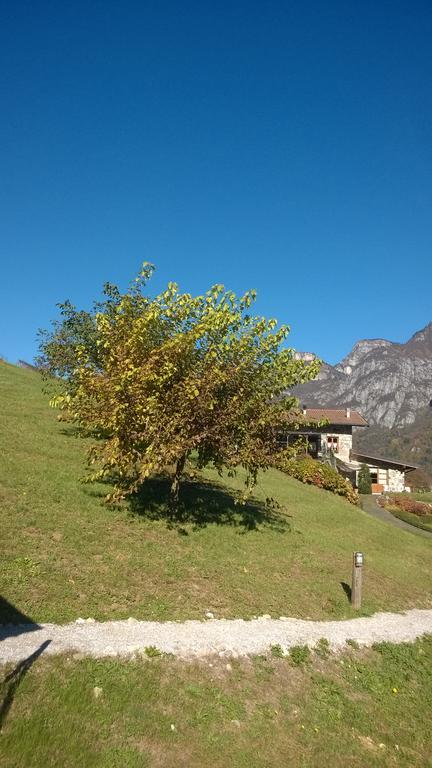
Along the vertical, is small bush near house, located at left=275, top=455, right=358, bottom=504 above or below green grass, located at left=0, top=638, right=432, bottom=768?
above

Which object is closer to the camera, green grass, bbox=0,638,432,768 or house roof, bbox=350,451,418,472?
green grass, bbox=0,638,432,768

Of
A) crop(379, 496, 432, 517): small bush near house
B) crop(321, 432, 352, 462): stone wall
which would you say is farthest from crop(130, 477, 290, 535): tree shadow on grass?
crop(321, 432, 352, 462): stone wall

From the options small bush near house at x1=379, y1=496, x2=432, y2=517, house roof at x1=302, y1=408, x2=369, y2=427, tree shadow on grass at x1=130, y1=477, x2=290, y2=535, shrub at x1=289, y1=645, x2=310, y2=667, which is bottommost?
shrub at x1=289, y1=645, x2=310, y2=667

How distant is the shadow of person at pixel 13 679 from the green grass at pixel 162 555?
3.97 ft

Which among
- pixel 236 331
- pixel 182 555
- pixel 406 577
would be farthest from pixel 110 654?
pixel 406 577

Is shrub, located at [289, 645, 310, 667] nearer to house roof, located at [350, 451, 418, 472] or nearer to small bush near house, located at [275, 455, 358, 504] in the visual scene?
small bush near house, located at [275, 455, 358, 504]

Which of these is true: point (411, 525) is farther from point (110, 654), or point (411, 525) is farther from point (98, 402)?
point (110, 654)

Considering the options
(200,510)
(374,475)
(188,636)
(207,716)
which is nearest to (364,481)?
(374,475)

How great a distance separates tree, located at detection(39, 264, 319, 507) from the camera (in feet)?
43.8

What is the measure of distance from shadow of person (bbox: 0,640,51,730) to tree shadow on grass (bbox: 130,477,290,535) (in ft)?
25.3

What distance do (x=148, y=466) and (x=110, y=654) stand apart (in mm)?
5353

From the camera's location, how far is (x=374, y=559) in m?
18.3

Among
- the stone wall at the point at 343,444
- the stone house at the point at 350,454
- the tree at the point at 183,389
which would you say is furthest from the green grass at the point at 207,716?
the stone wall at the point at 343,444

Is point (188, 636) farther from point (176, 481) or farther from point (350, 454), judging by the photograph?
point (350, 454)
